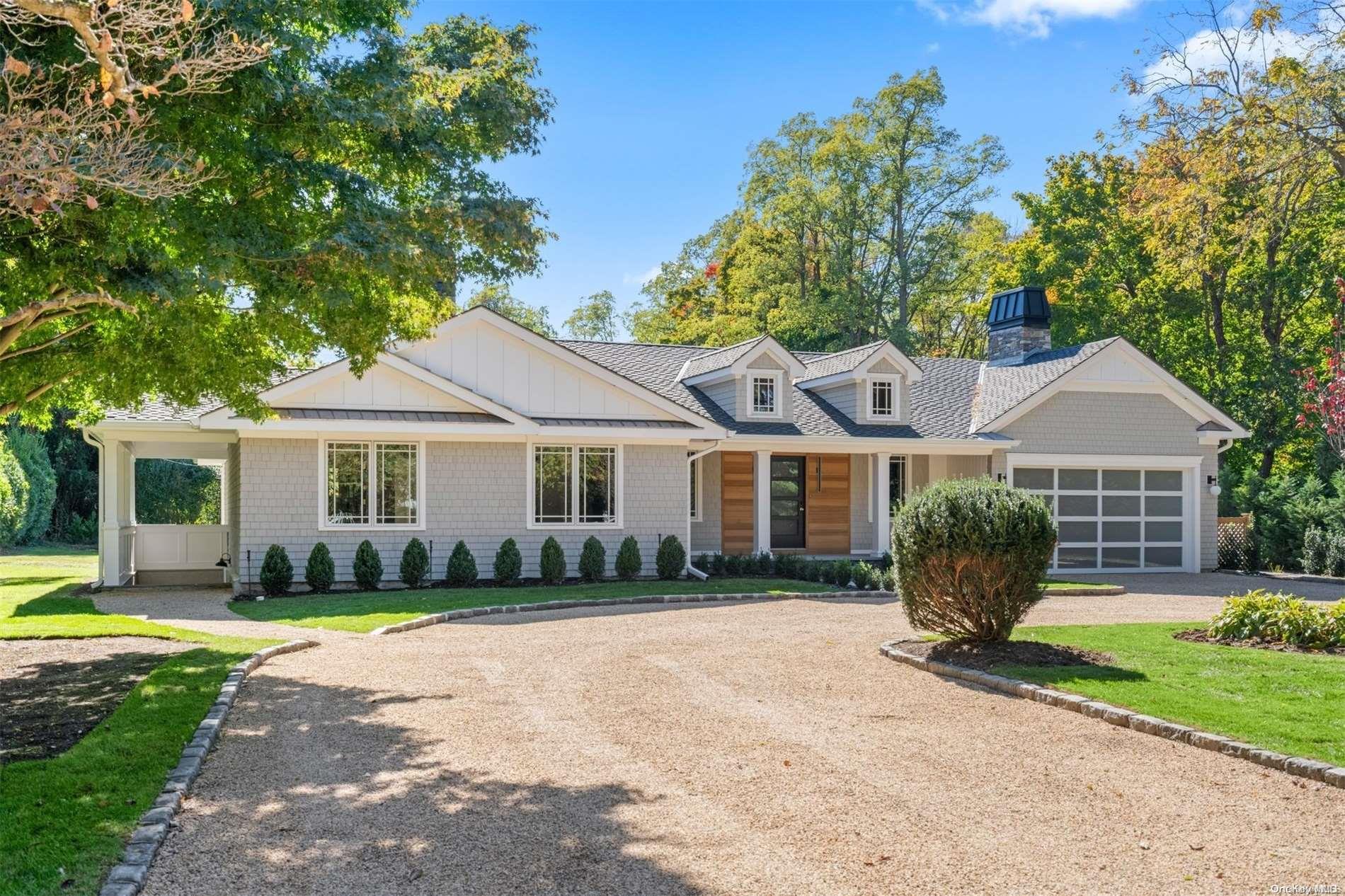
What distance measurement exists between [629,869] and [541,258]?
248 inches

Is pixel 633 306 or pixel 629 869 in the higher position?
pixel 633 306

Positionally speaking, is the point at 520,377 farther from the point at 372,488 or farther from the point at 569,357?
the point at 372,488

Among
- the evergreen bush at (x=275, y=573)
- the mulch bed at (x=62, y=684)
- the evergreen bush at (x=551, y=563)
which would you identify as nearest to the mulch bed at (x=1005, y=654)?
the mulch bed at (x=62, y=684)

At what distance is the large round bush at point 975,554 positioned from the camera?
1015cm

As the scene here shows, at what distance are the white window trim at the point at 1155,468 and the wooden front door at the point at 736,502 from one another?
18.8 ft

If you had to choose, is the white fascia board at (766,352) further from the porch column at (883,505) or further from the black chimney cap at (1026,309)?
the black chimney cap at (1026,309)

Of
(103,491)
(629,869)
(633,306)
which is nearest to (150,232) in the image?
(629,869)

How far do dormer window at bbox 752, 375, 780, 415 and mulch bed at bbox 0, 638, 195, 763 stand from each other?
13964 millimetres

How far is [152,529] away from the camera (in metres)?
20.8

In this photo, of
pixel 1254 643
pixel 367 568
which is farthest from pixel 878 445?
pixel 1254 643

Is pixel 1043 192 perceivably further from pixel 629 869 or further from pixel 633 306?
pixel 629 869

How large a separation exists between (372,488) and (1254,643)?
13789mm

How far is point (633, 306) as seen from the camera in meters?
52.4

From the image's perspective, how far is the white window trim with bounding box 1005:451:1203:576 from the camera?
2344 centimetres
